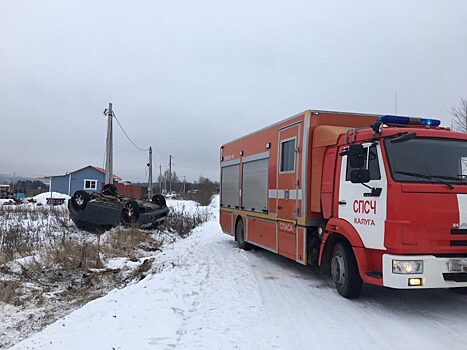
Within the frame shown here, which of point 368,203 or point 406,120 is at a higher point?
point 406,120

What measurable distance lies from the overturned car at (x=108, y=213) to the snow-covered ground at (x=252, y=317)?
7928mm

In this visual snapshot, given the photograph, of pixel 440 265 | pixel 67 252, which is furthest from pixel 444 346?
pixel 67 252

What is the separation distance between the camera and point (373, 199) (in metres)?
5.98

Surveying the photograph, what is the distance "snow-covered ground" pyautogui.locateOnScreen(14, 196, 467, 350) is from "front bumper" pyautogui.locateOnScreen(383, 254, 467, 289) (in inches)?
19.1

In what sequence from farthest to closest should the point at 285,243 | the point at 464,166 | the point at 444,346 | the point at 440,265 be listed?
the point at 285,243
the point at 464,166
the point at 440,265
the point at 444,346

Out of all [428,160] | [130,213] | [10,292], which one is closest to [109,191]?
[130,213]

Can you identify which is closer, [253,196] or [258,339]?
[258,339]

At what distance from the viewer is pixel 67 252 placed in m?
10.2

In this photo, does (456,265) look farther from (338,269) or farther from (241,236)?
(241,236)

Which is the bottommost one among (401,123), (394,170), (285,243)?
(285,243)

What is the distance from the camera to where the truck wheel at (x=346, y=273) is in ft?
21.3

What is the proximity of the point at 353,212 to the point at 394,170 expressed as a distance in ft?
3.21

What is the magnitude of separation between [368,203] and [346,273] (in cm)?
123

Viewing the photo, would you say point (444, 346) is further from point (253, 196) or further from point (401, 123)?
point (253, 196)
